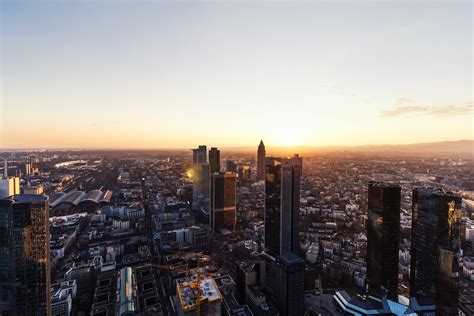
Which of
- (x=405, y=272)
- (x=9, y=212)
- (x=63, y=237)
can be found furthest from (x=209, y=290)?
(x=63, y=237)

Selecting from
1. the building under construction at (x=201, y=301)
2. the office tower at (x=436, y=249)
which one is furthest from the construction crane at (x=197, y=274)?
the office tower at (x=436, y=249)

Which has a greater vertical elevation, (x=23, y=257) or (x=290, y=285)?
(x=23, y=257)

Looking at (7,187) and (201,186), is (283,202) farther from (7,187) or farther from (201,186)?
(7,187)

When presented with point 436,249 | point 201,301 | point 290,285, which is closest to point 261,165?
point 290,285

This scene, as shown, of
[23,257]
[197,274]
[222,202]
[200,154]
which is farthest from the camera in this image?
[200,154]

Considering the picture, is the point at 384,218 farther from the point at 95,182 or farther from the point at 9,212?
the point at 95,182

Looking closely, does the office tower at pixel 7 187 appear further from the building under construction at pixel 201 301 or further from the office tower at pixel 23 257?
the building under construction at pixel 201 301

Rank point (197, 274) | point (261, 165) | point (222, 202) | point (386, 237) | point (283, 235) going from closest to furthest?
point (197, 274) → point (386, 237) → point (283, 235) → point (222, 202) → point (261, 165)
